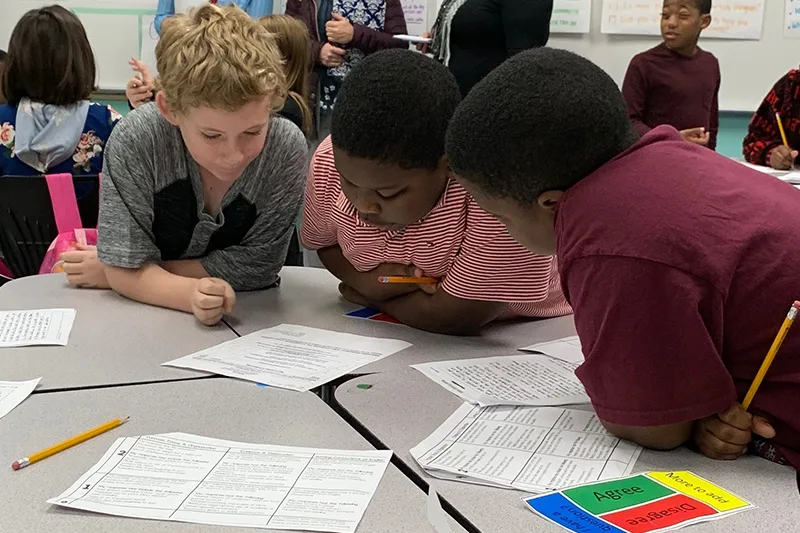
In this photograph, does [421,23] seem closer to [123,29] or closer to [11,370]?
[123,29]

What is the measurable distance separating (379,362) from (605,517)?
495 millimetres

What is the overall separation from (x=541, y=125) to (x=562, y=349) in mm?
469

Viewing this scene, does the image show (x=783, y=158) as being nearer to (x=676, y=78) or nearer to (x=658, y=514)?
(x=676, y=78)

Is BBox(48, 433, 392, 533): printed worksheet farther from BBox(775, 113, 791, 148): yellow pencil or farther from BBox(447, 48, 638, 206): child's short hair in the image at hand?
BBox(775, 113, 791, 148): yellow pencil

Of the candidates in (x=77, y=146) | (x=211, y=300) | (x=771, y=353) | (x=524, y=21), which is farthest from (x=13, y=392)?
(x=524, y=21)

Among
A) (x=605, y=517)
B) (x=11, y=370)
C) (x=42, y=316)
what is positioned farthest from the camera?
(x=42, y=316)

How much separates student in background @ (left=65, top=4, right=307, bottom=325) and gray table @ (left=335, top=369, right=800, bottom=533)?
0.40m

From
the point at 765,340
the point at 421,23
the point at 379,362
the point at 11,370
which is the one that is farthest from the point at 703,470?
the point at 421,23

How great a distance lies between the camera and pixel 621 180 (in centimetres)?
83

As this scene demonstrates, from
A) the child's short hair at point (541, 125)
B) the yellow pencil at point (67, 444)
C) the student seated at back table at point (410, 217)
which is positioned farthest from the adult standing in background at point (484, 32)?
the yellow pencil at point (67, 444)

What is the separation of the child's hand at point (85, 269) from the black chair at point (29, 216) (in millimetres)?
331

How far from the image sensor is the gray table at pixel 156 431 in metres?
0.70

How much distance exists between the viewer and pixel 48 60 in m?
2.27

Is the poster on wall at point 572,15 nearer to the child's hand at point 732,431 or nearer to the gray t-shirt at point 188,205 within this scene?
the gray t-shirt at point 188,205
